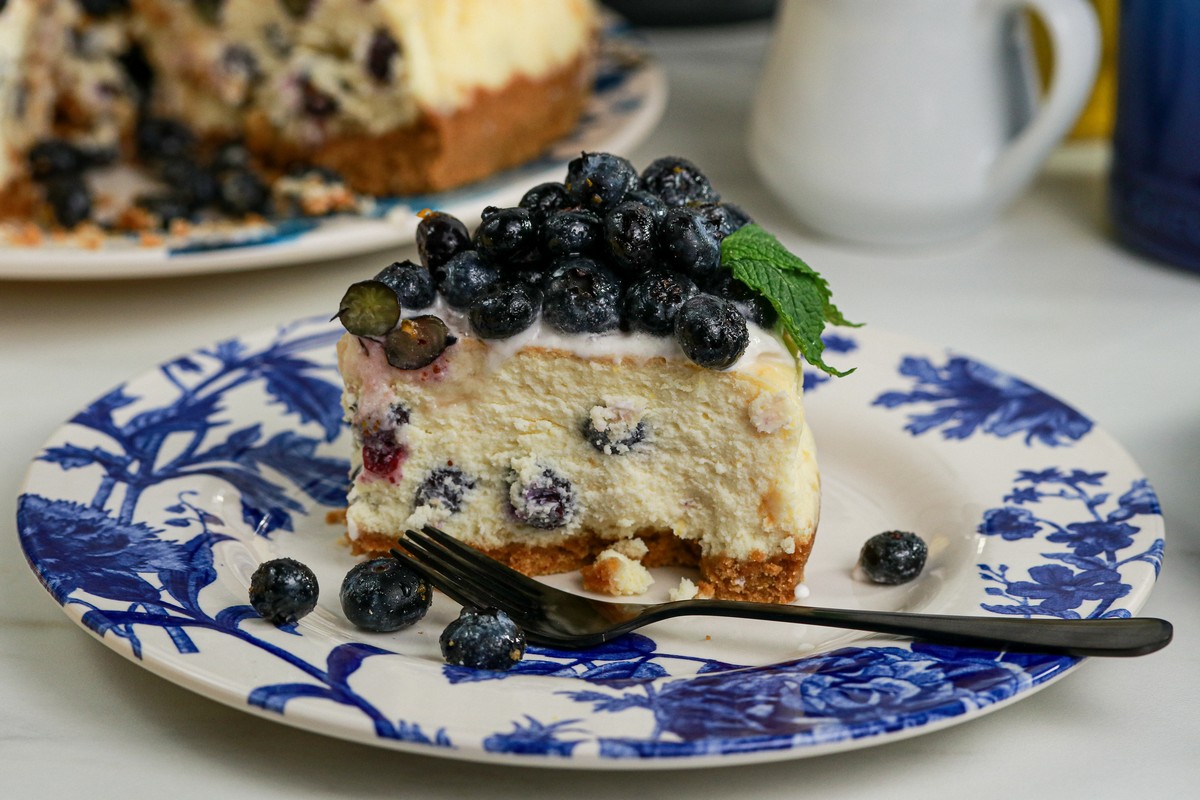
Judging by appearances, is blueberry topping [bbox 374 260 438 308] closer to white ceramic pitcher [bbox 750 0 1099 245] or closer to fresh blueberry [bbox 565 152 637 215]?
fresh blueberry [bbox 565 152 637 215]

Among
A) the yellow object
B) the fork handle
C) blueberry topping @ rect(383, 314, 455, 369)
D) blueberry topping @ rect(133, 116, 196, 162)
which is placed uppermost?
the yellow object

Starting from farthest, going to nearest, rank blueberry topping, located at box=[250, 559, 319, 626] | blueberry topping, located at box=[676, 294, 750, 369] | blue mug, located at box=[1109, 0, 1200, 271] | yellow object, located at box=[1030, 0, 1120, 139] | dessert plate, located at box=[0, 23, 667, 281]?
yellow object, located at box=[1030, 0, 1120, 139]
blue mug, located at box=[1109, 0, 1200, 271]
dessert plate, located at box=[0, 23, 667, 281]
blueberry topping, located at box=[676, 294, 750, 369]
blueberry topping, located at box=[250, 559, 319, 626]

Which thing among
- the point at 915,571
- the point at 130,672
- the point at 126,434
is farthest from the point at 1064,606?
the point at 126,434

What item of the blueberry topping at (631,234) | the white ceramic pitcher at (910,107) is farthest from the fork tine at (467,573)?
the white ceramic pitcher at (910,107)

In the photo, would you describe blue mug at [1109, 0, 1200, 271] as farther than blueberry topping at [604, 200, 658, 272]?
Yes

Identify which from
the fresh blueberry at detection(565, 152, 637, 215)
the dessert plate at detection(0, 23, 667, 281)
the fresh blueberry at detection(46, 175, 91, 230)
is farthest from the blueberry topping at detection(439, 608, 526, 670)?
the fresh blueberry at detection(46, 175, 91, 230)

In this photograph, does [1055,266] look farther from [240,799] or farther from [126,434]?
[240,799]
